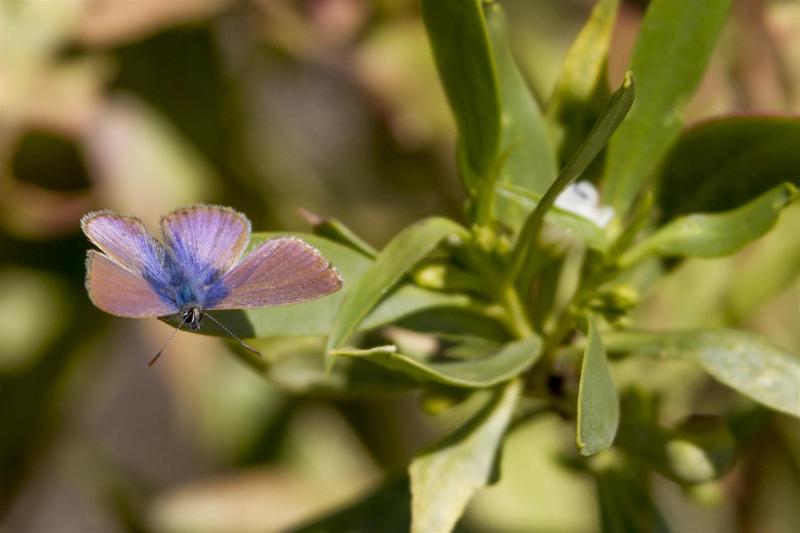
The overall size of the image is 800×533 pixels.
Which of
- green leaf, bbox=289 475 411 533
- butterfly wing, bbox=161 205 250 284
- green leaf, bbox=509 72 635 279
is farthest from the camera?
green leaf, bbox=289 475 411 533

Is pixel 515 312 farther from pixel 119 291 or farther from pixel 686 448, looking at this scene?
pixel 119 291

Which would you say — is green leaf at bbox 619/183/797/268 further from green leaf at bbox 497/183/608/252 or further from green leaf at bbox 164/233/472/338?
green leaf at bbox 164/233/472/338

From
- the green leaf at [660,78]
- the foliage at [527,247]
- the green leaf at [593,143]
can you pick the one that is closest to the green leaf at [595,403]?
the foliage at [527,247]

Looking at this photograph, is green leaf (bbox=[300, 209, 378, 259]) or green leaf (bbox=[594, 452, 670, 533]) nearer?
green leaf (bbox=[300, 209, 378, 259])

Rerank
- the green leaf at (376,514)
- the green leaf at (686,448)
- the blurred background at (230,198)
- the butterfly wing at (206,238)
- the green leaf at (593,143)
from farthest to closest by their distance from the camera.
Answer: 1. the blurred background at (230,198)
2. the green leaf at (376,514)
3. the green leaf at (686,448)
4. the butterfly wing at (206,238)
5. the green leaf at (593,143)

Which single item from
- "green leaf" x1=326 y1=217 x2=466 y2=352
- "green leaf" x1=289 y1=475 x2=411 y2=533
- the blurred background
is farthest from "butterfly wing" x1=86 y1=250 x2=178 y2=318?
the blurred background

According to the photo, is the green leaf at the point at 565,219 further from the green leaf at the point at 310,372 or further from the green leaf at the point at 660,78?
the green leaf at the point at 310,372

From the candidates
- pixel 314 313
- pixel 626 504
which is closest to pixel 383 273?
pixel 314 313
